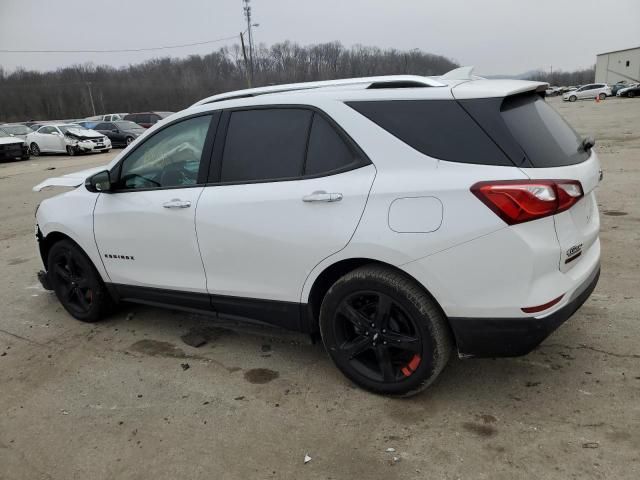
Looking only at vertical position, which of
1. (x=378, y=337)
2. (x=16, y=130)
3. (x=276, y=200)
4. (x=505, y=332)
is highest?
(x=276, y=200)

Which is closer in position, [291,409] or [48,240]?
[291,409]

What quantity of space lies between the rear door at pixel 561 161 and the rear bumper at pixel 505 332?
26cm

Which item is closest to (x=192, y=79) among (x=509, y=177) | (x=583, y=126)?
(x=583, y=126)

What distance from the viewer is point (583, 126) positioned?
2297 cm

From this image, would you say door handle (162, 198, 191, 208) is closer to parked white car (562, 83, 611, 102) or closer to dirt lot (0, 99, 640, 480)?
dirt lot (0, 99, 640, 480)

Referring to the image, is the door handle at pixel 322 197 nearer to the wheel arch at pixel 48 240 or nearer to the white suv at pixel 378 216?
the white suv at pixel 378 216

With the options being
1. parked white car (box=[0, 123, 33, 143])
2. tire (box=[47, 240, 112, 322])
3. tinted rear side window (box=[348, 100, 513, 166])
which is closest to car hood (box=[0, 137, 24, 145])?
parked white car (box=[0, 123, 33, 143])

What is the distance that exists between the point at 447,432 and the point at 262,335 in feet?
5.74

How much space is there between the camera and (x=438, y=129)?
9.14 feet

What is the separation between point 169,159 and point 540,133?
253cm

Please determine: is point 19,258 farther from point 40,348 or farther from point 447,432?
point 447,432

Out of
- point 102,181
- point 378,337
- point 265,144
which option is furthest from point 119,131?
point 378,337

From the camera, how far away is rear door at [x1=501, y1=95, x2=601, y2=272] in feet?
8.64

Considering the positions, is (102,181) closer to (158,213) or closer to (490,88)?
(158,213)
